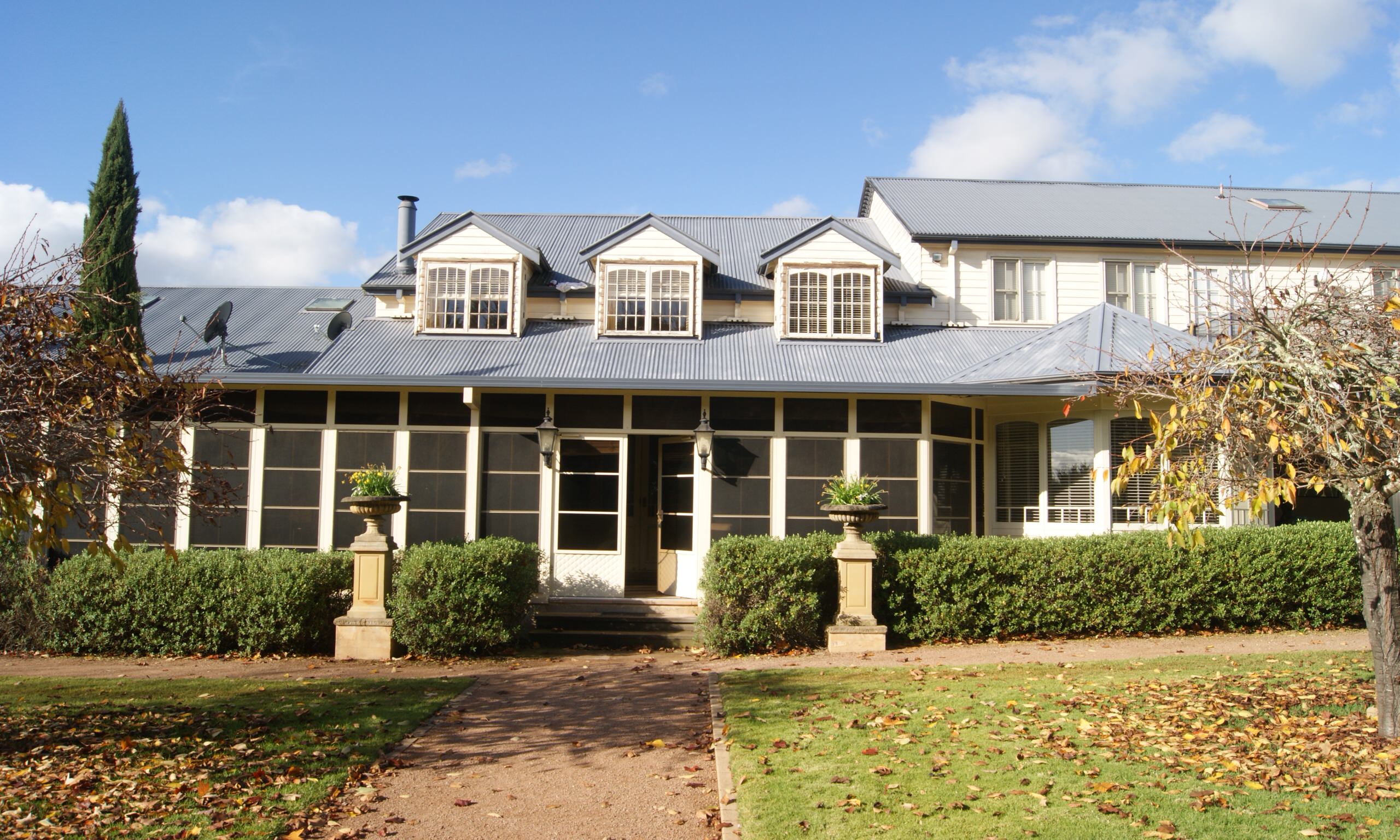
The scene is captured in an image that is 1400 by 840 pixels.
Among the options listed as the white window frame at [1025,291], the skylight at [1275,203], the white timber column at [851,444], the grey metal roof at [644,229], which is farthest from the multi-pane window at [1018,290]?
the skylight at [1275,203]

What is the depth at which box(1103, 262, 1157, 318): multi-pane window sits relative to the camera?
16672 millimetres

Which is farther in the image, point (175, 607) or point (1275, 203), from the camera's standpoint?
point (1275, 203)

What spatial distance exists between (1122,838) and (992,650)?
5809mm

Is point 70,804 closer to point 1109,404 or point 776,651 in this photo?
point 776,651

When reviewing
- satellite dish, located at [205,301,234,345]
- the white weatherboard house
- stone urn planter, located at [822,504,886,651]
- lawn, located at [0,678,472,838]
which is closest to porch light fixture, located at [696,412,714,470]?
the white weatherboard house

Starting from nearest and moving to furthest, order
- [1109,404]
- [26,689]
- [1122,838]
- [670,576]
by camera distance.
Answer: [1122,838], [26,689], [1109,404], [670,576]

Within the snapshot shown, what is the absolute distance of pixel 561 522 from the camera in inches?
529

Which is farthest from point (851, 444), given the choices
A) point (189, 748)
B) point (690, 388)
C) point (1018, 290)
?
point (189, 748)

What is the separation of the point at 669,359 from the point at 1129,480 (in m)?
6.58

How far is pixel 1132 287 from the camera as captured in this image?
16.7 meters

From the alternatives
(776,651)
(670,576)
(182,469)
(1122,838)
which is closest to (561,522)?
(670,576)

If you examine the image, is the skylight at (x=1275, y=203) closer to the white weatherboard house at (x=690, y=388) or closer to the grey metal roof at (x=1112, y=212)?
the grey metal roof at (x=1112, y=212)

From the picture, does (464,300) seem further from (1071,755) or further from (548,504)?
(1071,755)

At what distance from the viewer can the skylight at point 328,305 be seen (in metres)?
18.2
